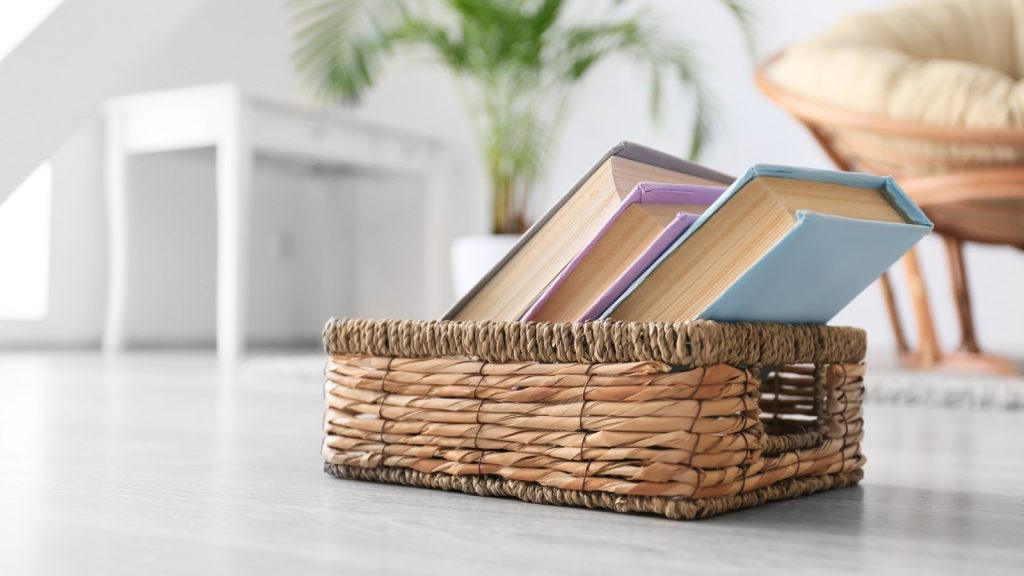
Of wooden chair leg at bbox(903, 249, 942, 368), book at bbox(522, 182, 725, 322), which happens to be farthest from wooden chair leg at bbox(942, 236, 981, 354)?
book at bbox(522, 182, 725, 322)

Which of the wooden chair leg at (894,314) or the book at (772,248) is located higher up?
the wooden chair leg at (894,314)

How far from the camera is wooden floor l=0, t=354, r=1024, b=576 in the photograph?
0.46 metres

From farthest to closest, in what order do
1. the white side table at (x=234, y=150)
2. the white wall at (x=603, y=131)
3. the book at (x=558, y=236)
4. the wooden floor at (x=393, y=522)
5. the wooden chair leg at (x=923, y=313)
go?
the white wall at (x=603, y=131) < the white side table at (x=234, y=150) < the wooden chair leg at (x=923, y=313) < the book at (x=558, y=236) < the wooden floor at (x=393, y=522)

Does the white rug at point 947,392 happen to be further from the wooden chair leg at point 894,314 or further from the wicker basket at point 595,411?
the wicker basket at point 595,411

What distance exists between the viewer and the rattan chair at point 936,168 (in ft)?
5.82

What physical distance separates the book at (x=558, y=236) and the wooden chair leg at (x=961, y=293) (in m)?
1.80

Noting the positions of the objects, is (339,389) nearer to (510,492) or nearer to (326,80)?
(510,492)

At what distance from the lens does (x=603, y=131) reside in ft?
11.1

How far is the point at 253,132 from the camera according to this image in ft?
8.53

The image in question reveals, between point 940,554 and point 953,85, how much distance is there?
4.80 ft

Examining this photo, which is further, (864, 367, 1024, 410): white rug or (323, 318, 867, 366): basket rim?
(864, 367, 1024, 410): white rug

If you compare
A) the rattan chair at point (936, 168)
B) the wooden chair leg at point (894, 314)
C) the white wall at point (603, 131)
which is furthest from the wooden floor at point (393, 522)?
the white wall at point (603, 131)

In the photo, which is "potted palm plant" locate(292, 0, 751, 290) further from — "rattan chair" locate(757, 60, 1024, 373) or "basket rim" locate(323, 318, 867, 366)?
"basket rim" locate(323, 318, 867, 366)

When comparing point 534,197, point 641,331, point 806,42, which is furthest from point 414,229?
point 641,331
